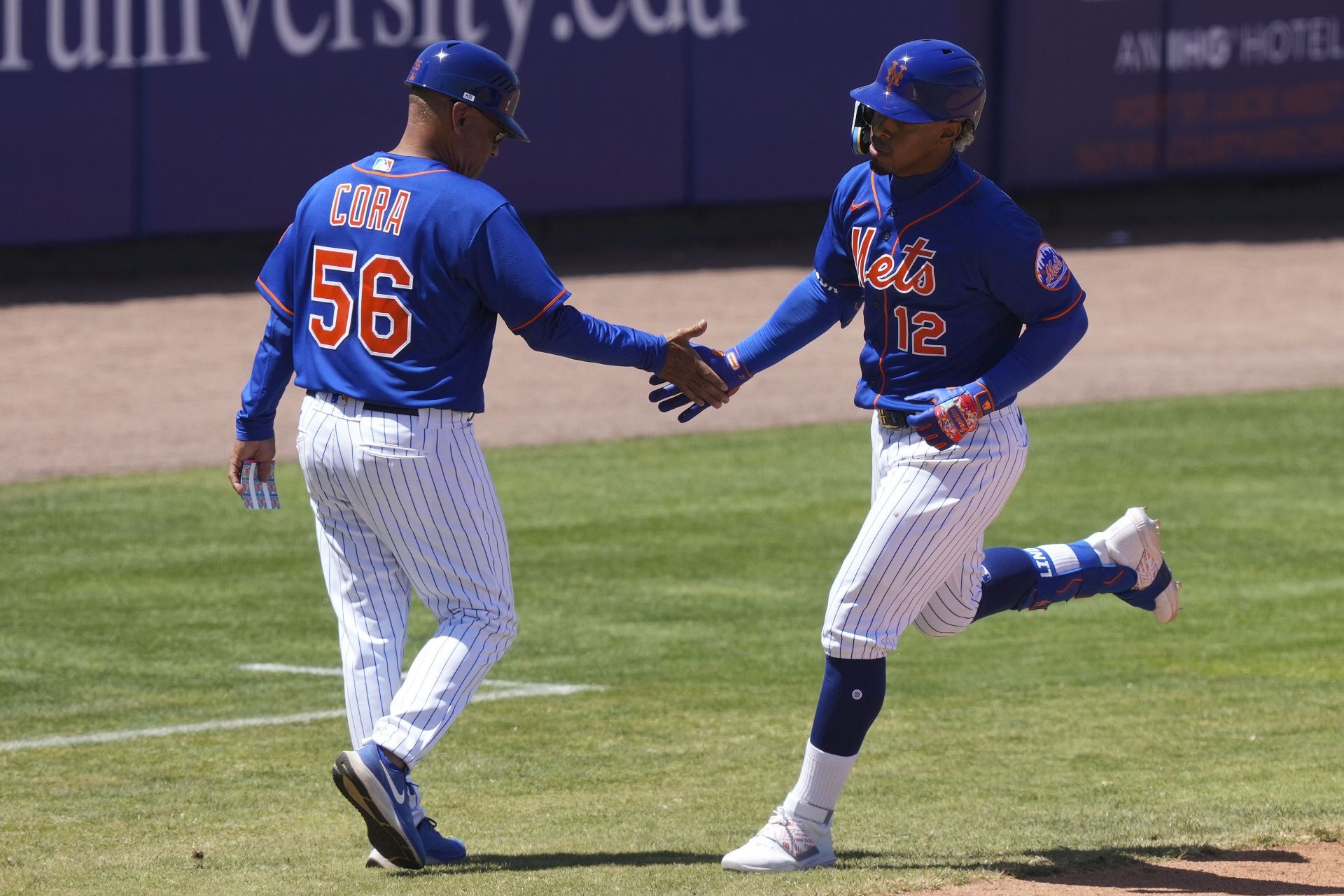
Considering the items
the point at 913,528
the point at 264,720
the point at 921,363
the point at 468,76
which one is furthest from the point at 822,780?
the point at 264,720

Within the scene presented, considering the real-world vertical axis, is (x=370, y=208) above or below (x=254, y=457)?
above

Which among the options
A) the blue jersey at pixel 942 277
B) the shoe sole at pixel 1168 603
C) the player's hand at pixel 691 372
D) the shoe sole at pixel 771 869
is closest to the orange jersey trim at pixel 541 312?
Result: the player's hand at pixel 691 372

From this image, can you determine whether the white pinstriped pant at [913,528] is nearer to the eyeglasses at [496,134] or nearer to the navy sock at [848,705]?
the navy sock at [848,705]

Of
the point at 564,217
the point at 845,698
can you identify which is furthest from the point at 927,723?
the point at 564,217

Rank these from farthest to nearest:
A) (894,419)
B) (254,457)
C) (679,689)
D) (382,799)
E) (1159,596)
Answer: (679,689), (1159,596), (254,457), (894,419), (382,799)

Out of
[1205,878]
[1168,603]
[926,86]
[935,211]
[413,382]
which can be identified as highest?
[926,86]

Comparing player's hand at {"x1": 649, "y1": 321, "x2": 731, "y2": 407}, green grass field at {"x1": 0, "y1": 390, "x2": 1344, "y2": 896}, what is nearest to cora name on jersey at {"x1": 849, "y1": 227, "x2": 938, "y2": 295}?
player's hand at {"x1": 649, "y1": 321, "x2": 731, "y2": 407}

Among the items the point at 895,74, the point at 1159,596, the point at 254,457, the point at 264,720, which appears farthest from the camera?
the point at 264,720

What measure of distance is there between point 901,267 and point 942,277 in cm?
10

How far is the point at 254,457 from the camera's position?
4840 millimetres

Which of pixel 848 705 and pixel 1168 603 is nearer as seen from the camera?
pixel 848 705

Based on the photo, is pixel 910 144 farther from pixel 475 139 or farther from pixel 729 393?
pixel 475 139

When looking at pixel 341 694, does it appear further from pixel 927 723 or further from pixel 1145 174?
pixel 1145 174

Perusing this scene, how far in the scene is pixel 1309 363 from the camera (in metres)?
13.8
